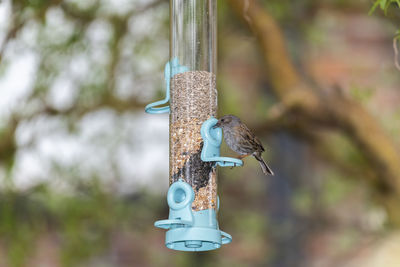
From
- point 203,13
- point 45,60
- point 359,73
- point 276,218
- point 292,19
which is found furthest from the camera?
point 276,218

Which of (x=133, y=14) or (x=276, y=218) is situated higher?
(x=133, y=14)

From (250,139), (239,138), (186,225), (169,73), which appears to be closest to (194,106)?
(169,73)

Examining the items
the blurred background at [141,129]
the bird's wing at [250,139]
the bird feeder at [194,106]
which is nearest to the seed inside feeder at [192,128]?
the bird feeder at [194,106]

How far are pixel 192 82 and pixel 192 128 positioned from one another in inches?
11.3

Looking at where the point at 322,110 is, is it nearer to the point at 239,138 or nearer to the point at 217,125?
the point at 239,138

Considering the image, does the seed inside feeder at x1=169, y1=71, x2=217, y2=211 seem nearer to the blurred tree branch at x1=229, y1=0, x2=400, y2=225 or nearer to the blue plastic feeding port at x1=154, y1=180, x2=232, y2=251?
the blue plastic feeding port at x1=154, y1=180, x2=232, y2=251

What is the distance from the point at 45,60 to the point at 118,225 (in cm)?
212

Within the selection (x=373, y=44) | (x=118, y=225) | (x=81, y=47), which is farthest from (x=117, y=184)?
(x=373, y=44)

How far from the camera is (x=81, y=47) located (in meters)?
7.99

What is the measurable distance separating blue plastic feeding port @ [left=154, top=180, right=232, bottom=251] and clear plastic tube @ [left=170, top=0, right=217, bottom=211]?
8.5 inches

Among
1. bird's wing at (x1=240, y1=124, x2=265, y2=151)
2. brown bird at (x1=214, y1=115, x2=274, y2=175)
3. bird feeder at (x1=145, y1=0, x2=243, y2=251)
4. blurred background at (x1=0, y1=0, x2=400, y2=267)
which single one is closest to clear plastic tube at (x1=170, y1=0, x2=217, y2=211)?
bird feeder at (x1=145, y1=0, x2=243, y2=251)

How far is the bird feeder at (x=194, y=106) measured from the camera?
14.9 ft

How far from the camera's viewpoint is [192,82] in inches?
185

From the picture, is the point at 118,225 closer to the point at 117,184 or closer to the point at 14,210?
the point at 117,184
